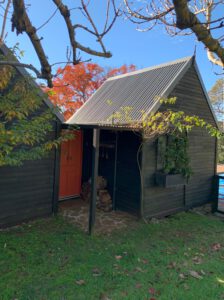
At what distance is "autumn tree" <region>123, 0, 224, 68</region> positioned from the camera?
1820 mm

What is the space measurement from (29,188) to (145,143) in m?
2.93

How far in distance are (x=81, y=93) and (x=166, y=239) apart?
40.3 feet

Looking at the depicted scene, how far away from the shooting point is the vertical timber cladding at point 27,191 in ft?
16.0

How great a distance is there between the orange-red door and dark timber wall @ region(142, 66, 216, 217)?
9.27 ft

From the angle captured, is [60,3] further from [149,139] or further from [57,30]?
[149,139]

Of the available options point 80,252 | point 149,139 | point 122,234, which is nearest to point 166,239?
point 122,234

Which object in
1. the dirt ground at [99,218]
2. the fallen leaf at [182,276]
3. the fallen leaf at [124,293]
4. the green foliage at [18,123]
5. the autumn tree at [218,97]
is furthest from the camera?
the autumn tree at [218,97]

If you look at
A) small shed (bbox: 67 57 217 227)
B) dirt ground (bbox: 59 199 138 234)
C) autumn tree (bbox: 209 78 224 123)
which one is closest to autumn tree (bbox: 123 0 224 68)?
small shed (bbox: 67 57 217 227)

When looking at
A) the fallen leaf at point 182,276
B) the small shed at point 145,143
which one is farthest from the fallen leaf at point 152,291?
the small shed at point 145,143

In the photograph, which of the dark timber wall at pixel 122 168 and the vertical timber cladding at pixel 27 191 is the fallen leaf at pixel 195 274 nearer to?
the dark timber wall at pixel 122 168

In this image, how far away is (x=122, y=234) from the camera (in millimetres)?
4961

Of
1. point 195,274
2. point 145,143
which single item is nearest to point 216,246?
point 195,274

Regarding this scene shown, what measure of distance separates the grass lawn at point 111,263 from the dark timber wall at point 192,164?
37.1 inches

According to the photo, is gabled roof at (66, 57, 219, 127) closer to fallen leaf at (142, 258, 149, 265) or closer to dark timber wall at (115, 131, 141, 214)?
dark timber wall at (115, 131, 141, 214)
